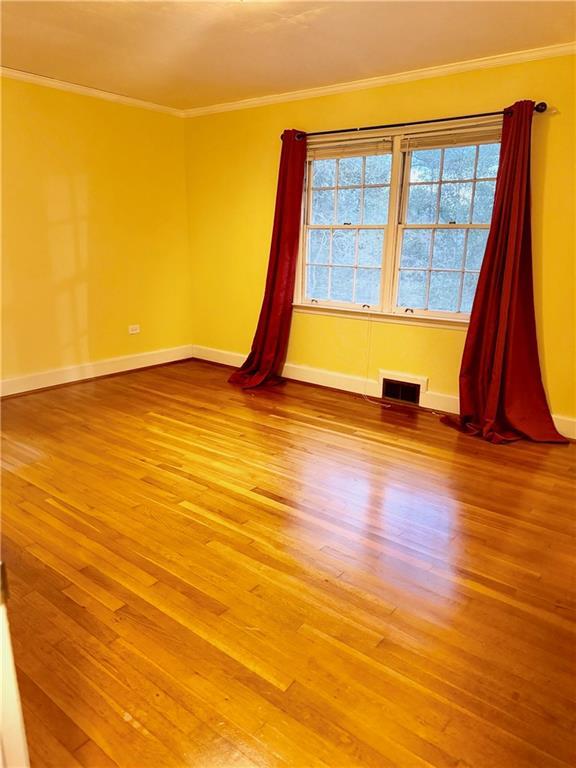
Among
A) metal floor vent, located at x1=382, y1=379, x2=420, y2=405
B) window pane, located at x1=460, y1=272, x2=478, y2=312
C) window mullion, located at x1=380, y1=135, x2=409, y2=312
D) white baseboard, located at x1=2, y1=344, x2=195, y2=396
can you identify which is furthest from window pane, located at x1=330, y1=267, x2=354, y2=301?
white baseboard, located at x1=2, y1=344, x2=195, y2=396

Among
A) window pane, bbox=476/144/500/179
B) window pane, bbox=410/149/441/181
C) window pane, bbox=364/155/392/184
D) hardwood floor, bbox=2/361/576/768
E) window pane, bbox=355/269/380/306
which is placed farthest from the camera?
window pane, bbox=355/269/380/306

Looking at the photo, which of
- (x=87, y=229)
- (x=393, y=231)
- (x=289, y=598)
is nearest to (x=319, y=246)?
(x=393, y=231)

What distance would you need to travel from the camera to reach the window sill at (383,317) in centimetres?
411

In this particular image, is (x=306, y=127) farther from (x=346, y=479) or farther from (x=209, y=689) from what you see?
(x=209, y=689)

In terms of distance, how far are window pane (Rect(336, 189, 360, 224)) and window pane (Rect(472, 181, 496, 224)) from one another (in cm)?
101

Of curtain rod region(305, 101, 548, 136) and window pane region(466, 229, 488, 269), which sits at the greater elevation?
curtain rod region(305, 101, 548, 136)

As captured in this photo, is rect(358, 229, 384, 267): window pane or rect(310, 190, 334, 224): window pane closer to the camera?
rect(358, 229, 384, 267): window pane

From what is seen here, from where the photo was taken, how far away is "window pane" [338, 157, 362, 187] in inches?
174

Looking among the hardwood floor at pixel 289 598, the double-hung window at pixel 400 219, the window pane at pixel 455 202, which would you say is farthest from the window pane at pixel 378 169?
the hardwood floor at pixel 289 598

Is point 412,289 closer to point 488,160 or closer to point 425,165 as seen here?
point 425,165

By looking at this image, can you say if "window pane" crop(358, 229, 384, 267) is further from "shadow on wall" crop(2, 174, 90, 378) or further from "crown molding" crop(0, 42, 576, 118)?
"shadow on wall" crop(2, 174, 90, 378)

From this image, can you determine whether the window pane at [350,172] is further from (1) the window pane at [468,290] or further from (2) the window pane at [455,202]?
(1) the window pane at [468,290]

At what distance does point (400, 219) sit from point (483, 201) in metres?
0.66

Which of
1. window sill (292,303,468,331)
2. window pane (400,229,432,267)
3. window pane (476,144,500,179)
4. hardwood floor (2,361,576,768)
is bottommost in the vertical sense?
hardwood floor (2,361,576,768)
